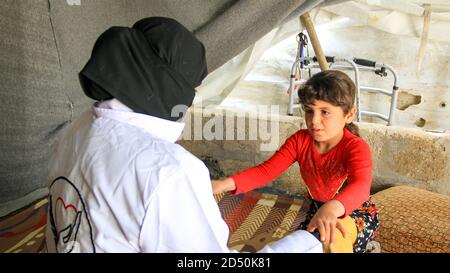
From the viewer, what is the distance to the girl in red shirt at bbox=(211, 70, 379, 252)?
1.32 metres

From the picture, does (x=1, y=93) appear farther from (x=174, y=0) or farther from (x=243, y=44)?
(x=243, y=44)

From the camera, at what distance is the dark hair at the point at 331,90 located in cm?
139

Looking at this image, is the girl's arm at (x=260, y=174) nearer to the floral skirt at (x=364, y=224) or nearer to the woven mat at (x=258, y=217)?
the floral skirt at (x=364, y=224)

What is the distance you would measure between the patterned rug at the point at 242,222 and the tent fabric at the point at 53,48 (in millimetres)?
107

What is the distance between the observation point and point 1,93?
5.60ft

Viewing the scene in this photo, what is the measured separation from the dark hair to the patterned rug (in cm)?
90

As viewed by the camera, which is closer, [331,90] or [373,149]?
[331,90]

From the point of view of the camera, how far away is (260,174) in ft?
5.00

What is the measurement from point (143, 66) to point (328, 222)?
0.62 m

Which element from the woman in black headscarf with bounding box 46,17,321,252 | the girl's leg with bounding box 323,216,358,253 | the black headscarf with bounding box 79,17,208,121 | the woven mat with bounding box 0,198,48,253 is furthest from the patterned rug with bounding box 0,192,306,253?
the black headscarf with bounding box 79,17,208,121

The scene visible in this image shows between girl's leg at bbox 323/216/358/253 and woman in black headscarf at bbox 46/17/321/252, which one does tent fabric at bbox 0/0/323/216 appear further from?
girl's leg at bbox 323/216/358/253

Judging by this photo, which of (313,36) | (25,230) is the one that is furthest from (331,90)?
(25,230)

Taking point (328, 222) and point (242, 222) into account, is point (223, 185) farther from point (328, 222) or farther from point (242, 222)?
point (242, 222)
